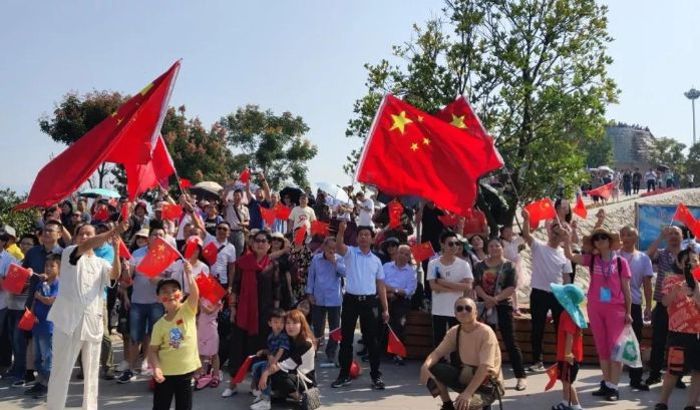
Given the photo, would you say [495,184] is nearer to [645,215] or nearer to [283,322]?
[645,215]

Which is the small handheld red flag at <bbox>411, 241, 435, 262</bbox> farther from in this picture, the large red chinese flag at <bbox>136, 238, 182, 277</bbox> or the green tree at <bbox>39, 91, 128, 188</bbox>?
the green tree at <bbox>39, 91, 128, 188</bbox>

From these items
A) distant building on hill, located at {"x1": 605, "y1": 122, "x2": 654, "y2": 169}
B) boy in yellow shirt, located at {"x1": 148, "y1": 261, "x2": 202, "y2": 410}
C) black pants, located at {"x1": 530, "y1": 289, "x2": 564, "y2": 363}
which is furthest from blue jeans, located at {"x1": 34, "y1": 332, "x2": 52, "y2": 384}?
distant building on hill, located at {"x1": 605, "y1": 122, "x2": 654, "y2": 169}

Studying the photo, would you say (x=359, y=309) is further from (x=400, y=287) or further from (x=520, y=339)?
(x=520, y=339)

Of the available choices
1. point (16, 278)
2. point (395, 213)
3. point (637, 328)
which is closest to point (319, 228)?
point (395, 213)

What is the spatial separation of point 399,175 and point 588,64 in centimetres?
913

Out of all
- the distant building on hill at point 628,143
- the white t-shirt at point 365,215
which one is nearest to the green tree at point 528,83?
the white t-shirt at point 365,215

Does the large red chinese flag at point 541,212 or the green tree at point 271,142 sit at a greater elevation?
the green tree at point 271,142

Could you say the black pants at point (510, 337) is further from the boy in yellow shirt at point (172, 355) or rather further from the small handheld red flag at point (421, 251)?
the boy in yellow shirt at point (172, 355)

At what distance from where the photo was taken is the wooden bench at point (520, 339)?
31.4 ft

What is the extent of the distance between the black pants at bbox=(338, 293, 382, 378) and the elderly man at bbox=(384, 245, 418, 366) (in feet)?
4.23

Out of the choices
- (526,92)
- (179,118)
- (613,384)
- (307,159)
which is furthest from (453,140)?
(179,118)

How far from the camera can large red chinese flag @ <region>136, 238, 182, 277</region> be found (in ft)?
26.4

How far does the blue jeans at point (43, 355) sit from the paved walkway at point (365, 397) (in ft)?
1.10

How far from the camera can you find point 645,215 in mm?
16219
